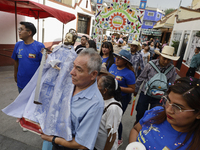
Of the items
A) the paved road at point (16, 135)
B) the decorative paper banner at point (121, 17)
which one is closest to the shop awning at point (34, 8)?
the decorative paper banner at point (121, 17)

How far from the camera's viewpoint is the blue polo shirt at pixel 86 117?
3.65 ft

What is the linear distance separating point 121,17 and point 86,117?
234 inches

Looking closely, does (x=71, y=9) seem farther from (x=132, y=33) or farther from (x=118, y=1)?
(x=132, y=33)

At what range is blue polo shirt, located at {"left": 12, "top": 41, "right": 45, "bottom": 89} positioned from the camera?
8.68 ft

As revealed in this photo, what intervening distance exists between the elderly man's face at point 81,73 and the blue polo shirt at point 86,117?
0.33ft

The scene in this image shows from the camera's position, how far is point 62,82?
48.4 inches

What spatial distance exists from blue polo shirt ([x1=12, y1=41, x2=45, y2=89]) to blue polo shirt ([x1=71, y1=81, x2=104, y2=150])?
6.14 feet

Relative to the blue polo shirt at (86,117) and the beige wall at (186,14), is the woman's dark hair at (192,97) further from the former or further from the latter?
the beige wall at (186,14)

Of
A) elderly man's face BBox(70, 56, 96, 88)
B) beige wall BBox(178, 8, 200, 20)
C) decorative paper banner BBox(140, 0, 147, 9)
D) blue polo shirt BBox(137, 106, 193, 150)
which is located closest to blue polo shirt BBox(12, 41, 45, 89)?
elderly man's face BBox(70, 56, 96, 88)

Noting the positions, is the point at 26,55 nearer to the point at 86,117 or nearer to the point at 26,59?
the point at 26,59

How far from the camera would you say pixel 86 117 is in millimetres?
1111

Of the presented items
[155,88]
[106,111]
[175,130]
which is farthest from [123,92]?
[175,130]

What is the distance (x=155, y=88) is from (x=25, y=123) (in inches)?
83.7

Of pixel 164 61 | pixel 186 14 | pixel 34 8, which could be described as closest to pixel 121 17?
pixel 34 8
